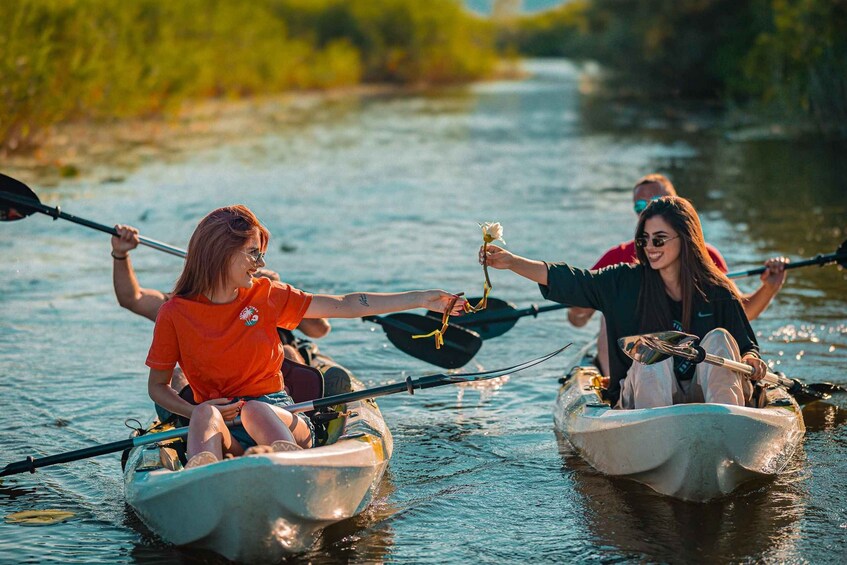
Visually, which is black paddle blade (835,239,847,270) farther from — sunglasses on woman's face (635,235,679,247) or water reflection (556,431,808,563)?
sunglasses on woman's face (635,235,679,247)

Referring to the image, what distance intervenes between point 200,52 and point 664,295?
21.3 meters

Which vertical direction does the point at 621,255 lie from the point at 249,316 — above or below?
above

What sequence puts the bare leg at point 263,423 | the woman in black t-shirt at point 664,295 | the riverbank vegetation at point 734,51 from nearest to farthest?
the bare leg at point 263,423 < the woman in black t-shirt at point 664,295 < the riverbank vegetation at point 734,51

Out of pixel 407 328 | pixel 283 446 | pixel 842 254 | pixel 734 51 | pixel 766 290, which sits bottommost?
pixel 283 446

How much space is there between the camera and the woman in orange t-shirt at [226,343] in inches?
171

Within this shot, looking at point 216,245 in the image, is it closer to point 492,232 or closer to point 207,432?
point 207,432

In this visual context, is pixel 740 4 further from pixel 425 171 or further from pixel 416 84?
pixel 416 84

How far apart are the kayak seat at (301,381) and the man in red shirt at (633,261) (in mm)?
1575

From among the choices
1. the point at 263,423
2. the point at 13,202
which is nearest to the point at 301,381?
the point at 263,423

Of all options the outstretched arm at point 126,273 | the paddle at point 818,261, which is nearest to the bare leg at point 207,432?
the outstretched arm at point 126,273

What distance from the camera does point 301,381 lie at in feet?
16.9

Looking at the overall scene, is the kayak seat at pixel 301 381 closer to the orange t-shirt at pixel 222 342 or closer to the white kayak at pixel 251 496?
the orange t-shirt at pixel 222 342

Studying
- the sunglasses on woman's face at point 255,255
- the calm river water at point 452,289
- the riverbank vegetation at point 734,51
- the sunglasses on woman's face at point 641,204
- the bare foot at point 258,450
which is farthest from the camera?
the riverbank vegetation at point 734,51

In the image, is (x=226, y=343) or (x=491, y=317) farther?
Result: (x=491, y=317)
